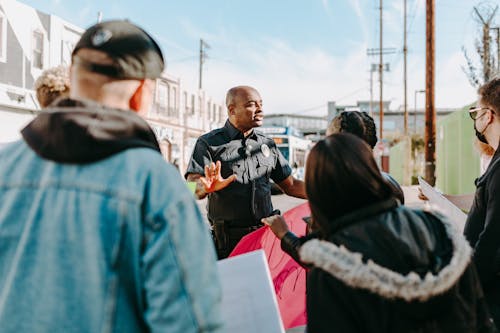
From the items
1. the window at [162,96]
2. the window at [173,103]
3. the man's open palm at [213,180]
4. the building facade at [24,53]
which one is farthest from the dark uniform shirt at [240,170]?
the window at [173,103]

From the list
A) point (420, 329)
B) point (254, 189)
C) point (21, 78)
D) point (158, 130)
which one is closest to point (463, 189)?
point (254, 189)

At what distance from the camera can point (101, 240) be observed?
133 cm

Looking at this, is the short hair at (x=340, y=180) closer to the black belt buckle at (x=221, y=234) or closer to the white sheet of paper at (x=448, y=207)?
the white sheet of paper at (x=448, y=207)

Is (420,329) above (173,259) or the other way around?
the other way around

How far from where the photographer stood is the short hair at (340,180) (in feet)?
5.60

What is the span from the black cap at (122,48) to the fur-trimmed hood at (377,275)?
851 mm

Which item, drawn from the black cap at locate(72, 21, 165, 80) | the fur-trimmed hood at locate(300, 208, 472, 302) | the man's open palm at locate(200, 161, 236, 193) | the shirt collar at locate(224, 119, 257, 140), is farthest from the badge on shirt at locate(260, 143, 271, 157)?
the black cap at locate(72, 21, 165, 80)

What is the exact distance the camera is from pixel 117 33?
148 centimetres

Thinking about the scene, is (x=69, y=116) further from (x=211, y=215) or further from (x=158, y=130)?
(x=158, y=130)

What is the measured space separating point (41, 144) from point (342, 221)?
40.6 inches

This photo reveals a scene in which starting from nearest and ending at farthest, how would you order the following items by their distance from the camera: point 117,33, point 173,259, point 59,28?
point 173,259 → point 117,33 → point 59,28

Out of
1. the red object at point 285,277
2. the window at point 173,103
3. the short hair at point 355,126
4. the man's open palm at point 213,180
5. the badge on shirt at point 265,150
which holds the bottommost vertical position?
the red object at point 285,277

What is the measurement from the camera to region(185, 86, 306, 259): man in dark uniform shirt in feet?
12.8

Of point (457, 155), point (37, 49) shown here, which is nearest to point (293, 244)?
point (457, 155)
